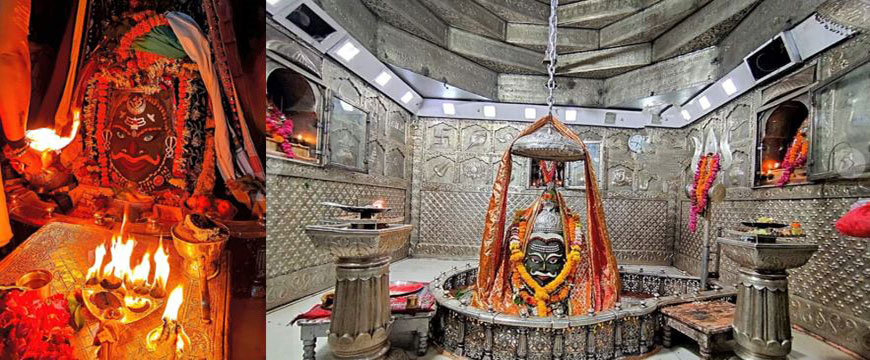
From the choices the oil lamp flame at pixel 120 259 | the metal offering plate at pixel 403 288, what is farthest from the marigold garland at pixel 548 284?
the oil lamp flame at pixel 120 259

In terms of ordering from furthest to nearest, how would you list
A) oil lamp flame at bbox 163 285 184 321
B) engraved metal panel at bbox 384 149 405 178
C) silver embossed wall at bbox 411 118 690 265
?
silver embossed wall at bbox 411 118 690 265 < engraved metal panel at bbox 384 149 405 178 < oil lamp flame at bbox 163 285 184 321

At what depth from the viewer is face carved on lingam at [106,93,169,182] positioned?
182cm

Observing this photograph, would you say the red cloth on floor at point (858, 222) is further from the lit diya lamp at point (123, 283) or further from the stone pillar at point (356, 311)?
the lit diya lamp at point (123, 283)

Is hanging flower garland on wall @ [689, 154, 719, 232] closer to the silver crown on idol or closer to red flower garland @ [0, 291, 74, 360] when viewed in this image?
the silver crown on idol

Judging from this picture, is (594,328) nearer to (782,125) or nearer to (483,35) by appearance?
(782,125)

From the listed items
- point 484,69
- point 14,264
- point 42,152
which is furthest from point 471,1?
point 14,264

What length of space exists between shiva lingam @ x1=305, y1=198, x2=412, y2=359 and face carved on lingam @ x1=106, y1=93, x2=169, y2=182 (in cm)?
89

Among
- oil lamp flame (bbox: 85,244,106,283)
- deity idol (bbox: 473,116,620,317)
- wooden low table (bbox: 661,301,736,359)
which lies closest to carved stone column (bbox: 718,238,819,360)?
wooden low table (bbox: 661,301,736,359)

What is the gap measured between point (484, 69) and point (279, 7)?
4300mm

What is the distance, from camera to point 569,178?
762 centimetres

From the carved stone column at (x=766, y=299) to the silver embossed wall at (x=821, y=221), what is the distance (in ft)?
3.68

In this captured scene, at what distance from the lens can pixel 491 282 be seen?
3.74m

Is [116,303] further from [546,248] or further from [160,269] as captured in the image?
[546,248]

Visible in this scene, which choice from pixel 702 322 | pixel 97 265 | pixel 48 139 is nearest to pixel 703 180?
pixel 702 322
